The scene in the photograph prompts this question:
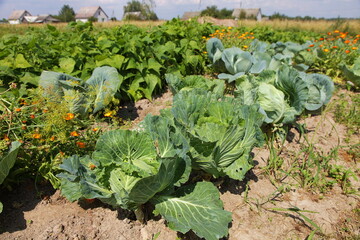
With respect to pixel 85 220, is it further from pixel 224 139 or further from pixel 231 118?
pixel 231 118

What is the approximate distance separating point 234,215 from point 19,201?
193 cm

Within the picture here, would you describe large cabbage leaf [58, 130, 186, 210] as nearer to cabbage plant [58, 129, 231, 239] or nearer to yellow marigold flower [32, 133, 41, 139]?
cabbage plant [58, 129, 231, 239]

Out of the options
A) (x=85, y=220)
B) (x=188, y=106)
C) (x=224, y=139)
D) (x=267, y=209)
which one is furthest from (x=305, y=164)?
(x=85, y=220)

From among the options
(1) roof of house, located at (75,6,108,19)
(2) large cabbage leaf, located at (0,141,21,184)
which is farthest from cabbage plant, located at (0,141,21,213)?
(1) roof of house, located at (75,6,108,19)

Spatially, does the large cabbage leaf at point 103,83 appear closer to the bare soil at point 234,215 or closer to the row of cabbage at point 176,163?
the row of cabbage at point 176,163

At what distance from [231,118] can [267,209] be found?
938mm

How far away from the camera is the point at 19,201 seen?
2213 mm

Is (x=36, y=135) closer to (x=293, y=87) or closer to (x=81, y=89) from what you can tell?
(x=81, y=89)

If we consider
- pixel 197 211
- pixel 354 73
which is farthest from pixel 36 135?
pixel 354 73

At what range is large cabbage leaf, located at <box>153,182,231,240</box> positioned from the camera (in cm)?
172

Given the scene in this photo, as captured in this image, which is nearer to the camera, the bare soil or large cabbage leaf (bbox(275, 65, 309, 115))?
the bare soil

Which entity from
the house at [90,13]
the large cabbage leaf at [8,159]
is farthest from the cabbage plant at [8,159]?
the house at [90,13]

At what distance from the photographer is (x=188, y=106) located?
2.29 m

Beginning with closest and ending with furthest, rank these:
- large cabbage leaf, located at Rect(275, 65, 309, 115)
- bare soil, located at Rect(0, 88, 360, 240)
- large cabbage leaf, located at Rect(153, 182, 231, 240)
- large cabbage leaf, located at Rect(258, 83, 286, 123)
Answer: large cabbage leaf, located at Rect(153, 182, 231, 240) → bare soil, located at Rect(0, 88, 360, 240) → large cabbage leaf, located at Rect(275, 65, 309, 115) → large cabbage leaf, located at Rect(258, 83, 286, 123)
